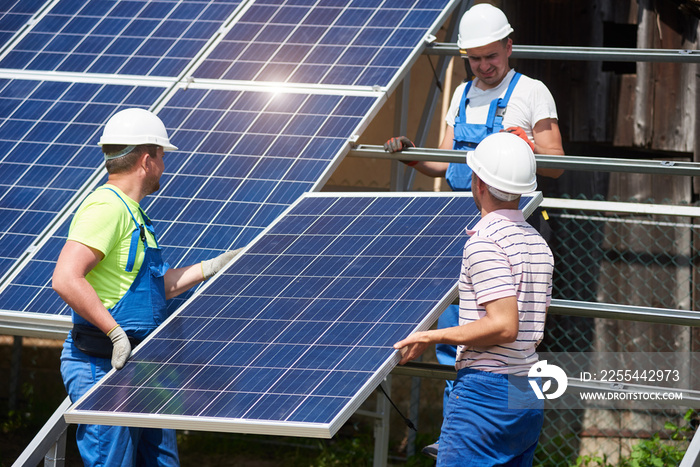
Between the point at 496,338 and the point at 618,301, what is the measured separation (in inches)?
178

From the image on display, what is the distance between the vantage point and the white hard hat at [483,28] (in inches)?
194

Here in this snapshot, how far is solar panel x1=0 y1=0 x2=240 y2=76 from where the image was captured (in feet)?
19.0

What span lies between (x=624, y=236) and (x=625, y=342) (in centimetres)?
85

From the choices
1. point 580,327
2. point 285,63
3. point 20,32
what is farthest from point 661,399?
point 20,32

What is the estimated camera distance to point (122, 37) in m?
→ 6.02

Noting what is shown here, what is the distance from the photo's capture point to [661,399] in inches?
166

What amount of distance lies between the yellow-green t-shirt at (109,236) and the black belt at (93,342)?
128 millimetres

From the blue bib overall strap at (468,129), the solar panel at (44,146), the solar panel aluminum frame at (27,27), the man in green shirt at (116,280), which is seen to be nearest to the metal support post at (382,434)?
the blue bib overall strap at (468,129)

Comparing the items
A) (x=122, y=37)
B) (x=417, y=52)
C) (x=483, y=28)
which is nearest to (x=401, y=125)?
(x=417, y=52)

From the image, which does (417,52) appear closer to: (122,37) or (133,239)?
(122,37)

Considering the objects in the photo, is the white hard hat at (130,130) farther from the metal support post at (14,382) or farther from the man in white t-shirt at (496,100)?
the metal support post at (14,382)

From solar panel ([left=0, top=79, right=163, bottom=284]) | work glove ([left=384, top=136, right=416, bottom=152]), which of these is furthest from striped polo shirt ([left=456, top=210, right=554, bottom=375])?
solar panel ([left=0, top=79, right=163, bottom=284])

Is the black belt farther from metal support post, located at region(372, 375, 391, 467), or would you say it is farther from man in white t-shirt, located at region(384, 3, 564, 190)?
metal support post, located at region(372, 375, 391, 467)

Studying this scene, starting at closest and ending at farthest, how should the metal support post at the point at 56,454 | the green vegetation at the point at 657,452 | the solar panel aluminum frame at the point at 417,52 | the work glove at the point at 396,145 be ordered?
1. the metal support post at the point at 56,454
2. the work glove at the point at 396,145
3. the solar panel aluminum frame at the point at 417,52
4. the green vegetation at the point at 657,452
